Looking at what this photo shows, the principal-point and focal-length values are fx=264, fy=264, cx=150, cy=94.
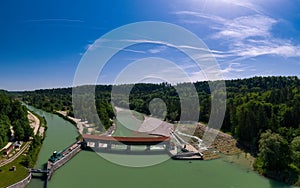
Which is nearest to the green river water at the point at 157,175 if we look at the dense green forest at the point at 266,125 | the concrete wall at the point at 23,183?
the concrete wall at the point at 23,183

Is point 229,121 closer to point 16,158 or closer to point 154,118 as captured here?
point 154,118

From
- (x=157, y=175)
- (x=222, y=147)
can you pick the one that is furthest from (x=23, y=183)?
(x=222, y=147)

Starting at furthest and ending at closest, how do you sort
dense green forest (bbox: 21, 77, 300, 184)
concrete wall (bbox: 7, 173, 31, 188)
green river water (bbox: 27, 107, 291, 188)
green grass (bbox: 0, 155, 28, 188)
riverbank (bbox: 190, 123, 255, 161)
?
riverbank (bbox: 190, 123, 255, 161) < dense green forest (bbox: 21, 77, 300, 184) < green river water (bbox: 27, 107, 291, 188) < green grass (bbox: 0, 155, 28, 188) < concrete wall (bbox: 7, 173, 31, 188)

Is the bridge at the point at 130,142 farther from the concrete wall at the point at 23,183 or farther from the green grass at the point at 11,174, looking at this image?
the concrete wall at the point at 23,183

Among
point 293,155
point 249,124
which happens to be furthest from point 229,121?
point 293,155

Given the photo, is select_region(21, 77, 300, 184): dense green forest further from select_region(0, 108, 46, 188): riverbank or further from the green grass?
the green grass

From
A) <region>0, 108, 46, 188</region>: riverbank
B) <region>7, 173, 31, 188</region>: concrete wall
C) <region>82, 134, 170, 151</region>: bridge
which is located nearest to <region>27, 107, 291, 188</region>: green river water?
<region>7, 173, 31, 188</region>: concrete wall
